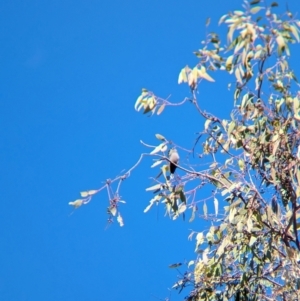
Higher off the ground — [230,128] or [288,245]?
[230,128]

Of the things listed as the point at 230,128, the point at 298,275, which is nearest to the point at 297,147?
the point at 230,128

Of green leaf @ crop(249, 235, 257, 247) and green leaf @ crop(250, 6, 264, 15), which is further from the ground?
green leaf @ crop(250, 6, 264, 15)

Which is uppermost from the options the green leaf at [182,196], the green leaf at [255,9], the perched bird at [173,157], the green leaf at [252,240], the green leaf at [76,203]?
the green leaf at [255,9]

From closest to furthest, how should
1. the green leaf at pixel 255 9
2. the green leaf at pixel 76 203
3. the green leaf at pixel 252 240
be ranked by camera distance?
the green leaf at pixel 255 9 < the green leaf at pixel 76 203 < the green leaf at pixel 252 240

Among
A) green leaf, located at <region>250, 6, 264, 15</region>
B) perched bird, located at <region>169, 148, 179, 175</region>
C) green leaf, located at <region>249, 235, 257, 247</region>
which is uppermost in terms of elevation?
green leaf, located at <region>250, 6, 264, 15</region>

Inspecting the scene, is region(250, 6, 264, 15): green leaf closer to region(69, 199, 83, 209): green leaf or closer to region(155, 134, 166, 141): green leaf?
region(155, 134, 166, 141): green leaf

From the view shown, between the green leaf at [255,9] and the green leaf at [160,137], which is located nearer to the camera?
the green leaf at [255,9]


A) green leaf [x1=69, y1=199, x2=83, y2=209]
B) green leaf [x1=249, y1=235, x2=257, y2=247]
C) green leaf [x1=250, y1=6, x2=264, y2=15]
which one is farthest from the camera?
green leaf [x1=249, y1=235, x2=257, y2=247]

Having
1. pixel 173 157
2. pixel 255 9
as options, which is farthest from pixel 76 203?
pixel 255 9

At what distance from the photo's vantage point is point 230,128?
119 inches

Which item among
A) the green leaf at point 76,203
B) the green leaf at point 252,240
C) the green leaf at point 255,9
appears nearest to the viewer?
the green leaf at point 255,9

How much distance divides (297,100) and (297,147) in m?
0.26

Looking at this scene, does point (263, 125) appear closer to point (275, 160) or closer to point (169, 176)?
point (275, 160)

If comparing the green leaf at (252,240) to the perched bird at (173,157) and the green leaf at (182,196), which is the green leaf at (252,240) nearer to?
the green leaf at (182,196)
